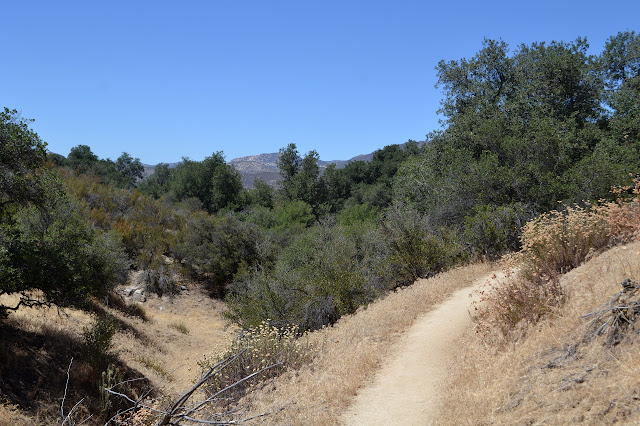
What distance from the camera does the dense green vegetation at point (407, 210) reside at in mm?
14117

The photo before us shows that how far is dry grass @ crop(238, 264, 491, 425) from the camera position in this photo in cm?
643

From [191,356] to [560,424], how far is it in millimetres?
17715

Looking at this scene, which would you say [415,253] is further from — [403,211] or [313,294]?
[403,211]

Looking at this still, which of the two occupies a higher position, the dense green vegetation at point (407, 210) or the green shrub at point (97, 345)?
the dense green vegetation at point (407, 210)

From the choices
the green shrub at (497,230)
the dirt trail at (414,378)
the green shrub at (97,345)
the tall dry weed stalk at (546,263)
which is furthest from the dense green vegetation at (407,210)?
the tall dry weed stalk at (546,263)

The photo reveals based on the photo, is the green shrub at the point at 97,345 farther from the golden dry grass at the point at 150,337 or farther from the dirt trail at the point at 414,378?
the dirt trail at the point at 414,378

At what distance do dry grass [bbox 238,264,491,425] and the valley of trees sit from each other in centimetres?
316

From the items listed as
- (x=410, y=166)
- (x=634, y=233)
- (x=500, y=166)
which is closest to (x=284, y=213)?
(x=410, y=166)

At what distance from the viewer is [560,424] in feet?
14.2

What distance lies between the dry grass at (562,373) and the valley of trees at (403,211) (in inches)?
316

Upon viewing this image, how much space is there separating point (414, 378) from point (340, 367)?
1.35m

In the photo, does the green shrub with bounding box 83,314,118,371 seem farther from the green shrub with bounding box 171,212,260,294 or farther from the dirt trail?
the green shrub with bounding box 171,212,260,294

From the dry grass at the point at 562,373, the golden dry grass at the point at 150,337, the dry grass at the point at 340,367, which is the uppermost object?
the dry grass at the point at 562,373

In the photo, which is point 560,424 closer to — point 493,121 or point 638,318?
point 638,318
